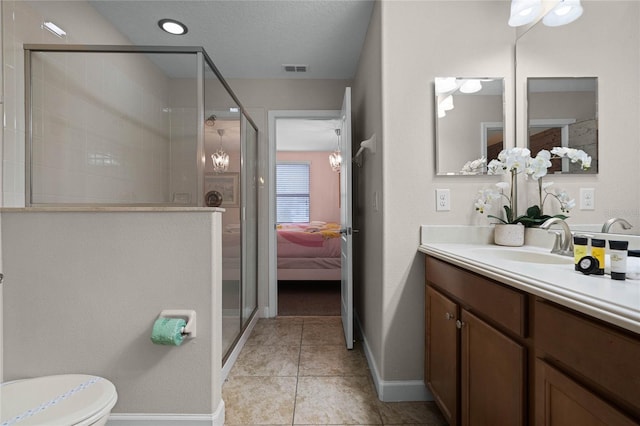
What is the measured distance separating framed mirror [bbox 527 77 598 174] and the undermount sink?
42cm

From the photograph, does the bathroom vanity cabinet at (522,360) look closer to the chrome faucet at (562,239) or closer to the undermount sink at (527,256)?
the undermount sink at (527,256)

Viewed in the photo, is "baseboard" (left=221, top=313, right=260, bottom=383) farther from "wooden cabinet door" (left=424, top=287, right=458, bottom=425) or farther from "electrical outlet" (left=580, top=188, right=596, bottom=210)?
"electrical outlet" (left=580, top=188, right=596, bottom=210)

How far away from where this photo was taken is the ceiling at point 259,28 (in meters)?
2.04

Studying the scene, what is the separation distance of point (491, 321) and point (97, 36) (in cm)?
283

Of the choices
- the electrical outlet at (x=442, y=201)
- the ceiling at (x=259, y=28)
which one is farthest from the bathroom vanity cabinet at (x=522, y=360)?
the ceiling at (x=259, y=28)

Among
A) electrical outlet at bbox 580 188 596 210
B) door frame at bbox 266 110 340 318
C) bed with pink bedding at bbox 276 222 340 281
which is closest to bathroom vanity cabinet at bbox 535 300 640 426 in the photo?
electrical outlet at bbox 580 188 596 210

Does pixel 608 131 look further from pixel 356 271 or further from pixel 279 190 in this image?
pixel 279 190

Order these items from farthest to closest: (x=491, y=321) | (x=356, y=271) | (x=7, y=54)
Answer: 1. (x=356, y=271)
2. (x=7, y=54)
3. (x=491, y=321)

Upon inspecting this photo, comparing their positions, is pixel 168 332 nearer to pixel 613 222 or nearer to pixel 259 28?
pixel 613 222

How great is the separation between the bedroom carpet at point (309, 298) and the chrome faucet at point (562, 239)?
2246 mm

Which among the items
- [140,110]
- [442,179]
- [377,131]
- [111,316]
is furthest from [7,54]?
[442,179]

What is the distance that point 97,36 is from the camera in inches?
82.9

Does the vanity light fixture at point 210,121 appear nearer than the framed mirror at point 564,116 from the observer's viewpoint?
No

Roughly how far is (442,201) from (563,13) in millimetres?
1011
